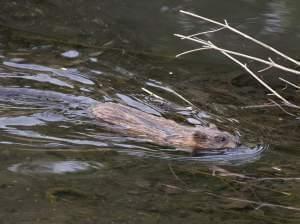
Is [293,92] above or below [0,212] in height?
above

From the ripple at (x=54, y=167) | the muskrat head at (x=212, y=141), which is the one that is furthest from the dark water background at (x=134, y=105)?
the muskrat head at (x=212, y=141)

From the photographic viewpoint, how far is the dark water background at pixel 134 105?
4.30 meters

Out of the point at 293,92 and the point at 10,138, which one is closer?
the point at 10,138

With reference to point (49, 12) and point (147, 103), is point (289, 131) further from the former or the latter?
point (49, 12)

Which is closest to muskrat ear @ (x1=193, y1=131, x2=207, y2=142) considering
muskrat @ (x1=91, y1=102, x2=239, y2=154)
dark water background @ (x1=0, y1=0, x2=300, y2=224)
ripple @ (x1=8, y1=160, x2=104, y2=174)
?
muskrat @ (x1=91, y1=102, x2=239, y2=154)

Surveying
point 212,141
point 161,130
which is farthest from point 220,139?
point 161,130

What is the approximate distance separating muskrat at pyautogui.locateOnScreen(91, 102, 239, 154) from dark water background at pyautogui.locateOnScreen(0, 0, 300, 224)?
118 mm

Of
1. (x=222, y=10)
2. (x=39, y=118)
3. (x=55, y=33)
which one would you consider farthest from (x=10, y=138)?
(x=222, y=10)

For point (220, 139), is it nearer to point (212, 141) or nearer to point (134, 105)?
point (212, 141)

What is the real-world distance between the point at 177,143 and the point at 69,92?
1.56 metres

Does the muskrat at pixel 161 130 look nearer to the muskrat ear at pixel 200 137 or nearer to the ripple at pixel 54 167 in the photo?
the muskrat ear at pixel 200 137

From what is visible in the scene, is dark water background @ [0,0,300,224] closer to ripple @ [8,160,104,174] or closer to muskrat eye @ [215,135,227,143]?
ripple @ [8,160,104,174]

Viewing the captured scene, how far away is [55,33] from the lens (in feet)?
26.1

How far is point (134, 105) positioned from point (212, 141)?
1.21 meters
